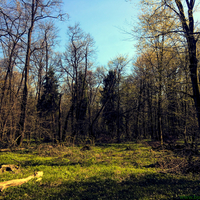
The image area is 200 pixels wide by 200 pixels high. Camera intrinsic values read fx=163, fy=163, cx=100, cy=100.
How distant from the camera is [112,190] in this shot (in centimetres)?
529

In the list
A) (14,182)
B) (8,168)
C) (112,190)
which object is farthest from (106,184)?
(8,168)

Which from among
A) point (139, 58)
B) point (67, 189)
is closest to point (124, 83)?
point (139, 58)

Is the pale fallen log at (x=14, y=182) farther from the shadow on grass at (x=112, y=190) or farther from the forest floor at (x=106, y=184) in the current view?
the shadow on grass at (x=112, y=190)

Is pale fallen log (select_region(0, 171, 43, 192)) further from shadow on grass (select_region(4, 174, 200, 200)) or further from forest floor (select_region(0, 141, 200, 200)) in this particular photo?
shadow on grass (select_region(4, 174, 200, 200))

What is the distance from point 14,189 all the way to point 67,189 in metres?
1.65

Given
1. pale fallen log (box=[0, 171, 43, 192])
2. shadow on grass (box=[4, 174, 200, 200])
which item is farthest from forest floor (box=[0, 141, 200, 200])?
pale fallen log (box=[0, 171, 43, 192])

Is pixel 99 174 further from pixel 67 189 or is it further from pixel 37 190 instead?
pixel 37 190

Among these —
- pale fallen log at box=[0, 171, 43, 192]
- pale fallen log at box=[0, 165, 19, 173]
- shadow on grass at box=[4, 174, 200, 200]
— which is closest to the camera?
shadow on grass at box=[4, 174, 200, 200]

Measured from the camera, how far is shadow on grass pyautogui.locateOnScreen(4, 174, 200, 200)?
4723 millimetres

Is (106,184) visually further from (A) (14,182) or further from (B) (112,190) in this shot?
(A) (14,182)

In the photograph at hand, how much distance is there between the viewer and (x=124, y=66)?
25594 millimetres

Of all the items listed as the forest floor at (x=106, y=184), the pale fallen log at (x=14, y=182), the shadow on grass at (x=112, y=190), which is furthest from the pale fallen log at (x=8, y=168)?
the shadow on grass at (x=112, y=190)

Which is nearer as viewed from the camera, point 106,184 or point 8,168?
point 106,184

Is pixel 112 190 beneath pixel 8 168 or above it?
beneath
